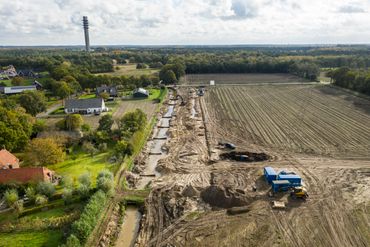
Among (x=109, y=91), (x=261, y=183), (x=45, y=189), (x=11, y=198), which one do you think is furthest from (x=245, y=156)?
(x=109, y=91)

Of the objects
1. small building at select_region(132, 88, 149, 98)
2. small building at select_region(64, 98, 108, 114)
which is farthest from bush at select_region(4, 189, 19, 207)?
small building at select_region(132, 88, 149, 98)

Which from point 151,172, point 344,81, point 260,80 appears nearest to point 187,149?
point 151,172

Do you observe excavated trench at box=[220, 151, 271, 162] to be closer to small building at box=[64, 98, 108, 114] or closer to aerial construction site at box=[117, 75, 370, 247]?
aerial construction site at box=[117, 75, 370, 247]

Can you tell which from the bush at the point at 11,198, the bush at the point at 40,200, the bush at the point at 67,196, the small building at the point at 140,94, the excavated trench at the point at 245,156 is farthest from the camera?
the small building at the point at 140,94

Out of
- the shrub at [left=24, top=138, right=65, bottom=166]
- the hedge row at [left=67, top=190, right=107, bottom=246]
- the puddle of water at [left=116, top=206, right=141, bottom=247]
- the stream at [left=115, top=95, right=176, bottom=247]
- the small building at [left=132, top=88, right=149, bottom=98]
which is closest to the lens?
the hedge row at [left=67, top=190, right=107, bottom=246]

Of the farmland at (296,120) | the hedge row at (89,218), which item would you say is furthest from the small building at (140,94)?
the hedge row at (89,218)

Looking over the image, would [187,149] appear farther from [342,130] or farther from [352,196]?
[342,130]

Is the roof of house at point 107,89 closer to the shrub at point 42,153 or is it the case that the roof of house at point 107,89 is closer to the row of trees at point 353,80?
the shrub at point 42,153
